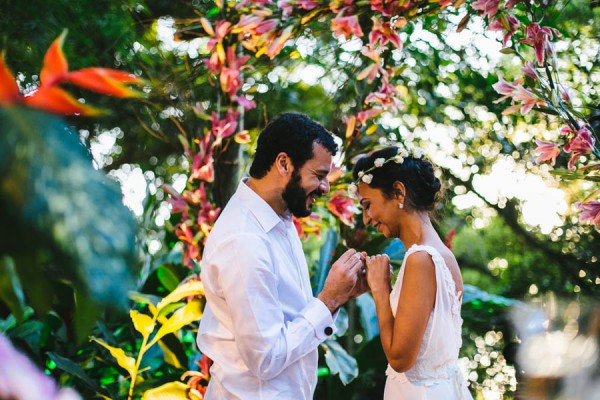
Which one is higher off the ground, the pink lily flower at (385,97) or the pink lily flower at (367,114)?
the pink lily flower at (385,97)

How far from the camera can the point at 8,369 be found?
0.47m

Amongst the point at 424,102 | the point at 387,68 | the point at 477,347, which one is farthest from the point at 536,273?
the point at 387,68

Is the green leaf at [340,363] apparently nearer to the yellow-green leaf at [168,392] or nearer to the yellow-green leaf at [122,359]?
the yellow-green leaf at [168,392]

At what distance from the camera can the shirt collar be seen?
6.81ft

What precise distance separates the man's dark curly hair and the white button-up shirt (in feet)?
0.37

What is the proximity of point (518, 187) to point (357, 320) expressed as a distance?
1856 millimetres

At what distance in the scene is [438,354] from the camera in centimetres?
215

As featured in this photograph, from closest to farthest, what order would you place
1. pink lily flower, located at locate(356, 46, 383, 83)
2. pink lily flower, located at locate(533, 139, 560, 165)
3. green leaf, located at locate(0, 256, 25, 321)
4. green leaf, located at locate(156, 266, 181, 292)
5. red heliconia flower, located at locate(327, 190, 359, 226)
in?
green leaf, located at locate(0, 256, 25, 321) < pink lily flower, located at locate(533, 139, 560, 165) < pink lily flower, located at locate(356, 46, 383, 83) < red heliconia flower, located at locate(327, 190, 359, 226) < green leaf, located at locate(156, 266, 181, 292)

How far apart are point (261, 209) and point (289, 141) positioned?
25 cm

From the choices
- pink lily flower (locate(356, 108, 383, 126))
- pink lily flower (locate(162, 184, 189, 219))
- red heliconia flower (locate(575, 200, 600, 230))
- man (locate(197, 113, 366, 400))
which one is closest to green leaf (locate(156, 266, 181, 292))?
pink lily flower (locate(162, 184, 189, 219))

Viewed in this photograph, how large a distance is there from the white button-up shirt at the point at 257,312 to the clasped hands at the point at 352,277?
7cm

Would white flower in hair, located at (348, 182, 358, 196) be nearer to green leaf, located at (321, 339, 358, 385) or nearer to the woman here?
the woman

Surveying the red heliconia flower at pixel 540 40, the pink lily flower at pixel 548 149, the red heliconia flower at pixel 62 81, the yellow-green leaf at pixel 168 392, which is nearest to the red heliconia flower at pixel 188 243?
the yellow-green leaf at pixel 168 392

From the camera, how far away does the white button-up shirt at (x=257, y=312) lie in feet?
6.05
